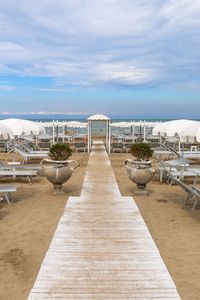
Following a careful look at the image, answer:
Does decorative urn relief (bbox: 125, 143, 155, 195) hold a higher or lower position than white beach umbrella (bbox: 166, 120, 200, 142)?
lower

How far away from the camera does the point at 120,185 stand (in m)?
9.85

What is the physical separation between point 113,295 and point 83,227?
2.24m

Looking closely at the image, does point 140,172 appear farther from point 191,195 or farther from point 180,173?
point 180,173

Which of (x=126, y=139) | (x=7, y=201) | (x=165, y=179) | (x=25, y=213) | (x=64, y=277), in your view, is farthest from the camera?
(x=126, y=139)

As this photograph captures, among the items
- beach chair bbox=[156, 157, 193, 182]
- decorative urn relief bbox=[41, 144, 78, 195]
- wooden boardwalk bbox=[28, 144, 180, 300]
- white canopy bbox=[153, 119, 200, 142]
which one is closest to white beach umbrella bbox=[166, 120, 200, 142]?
white canopy bbox=[153, 119, 200, 142]

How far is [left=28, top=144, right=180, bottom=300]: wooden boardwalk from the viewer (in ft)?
12.1

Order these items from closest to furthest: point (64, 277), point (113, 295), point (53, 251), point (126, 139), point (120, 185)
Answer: point (113, 295) → point (64, 277) → point (53, 251) → point (120, 185) → point (126, 139)

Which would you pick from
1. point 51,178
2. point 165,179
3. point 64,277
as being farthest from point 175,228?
point 165,179

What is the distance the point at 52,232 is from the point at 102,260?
150cm

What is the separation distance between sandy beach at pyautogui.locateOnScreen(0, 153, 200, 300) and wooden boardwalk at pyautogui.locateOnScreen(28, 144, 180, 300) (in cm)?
16

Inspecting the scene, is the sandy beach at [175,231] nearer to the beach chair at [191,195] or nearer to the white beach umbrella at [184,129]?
the beach chair at [191,195]

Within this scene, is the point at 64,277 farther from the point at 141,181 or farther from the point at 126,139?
the point at 126,139

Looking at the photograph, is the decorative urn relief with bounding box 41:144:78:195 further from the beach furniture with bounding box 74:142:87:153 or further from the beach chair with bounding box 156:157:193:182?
the beach furniture with bounding box 74:142:87:153

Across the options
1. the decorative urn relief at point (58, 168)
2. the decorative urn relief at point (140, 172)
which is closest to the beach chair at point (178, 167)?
the decorative urn relief at point (140, 172)
